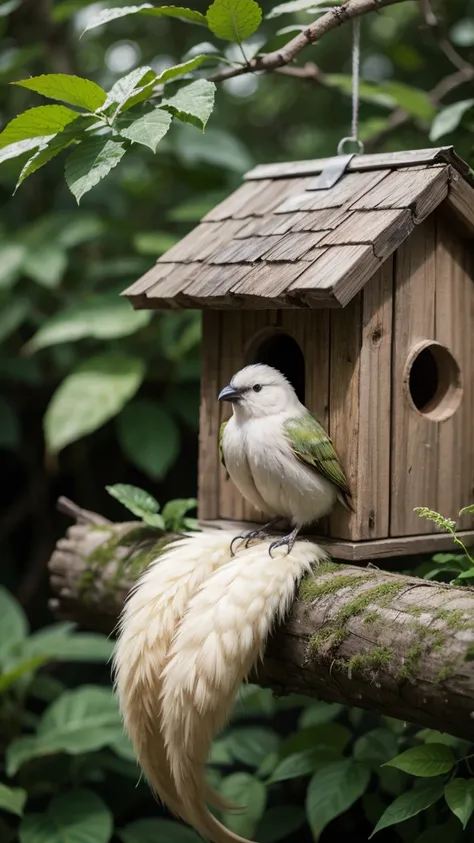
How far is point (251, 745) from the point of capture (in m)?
3.19

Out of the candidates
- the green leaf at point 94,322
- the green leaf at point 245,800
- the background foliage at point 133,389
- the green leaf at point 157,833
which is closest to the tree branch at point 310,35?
the background foliage at point 133,389

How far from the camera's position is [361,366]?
2.08 m

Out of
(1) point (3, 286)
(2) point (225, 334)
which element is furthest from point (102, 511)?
(2) point (225, 334)

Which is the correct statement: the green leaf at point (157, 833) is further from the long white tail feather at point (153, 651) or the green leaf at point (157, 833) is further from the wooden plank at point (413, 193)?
the wooden plank at point (413, 193)

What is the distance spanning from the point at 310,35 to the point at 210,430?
974 mm

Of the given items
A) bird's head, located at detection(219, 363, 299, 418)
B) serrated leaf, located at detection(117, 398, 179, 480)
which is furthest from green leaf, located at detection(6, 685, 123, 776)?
bird's head, located at detection(219, 363, 299, 418)

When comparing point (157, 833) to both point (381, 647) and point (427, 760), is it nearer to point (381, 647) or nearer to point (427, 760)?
point (427, 760)

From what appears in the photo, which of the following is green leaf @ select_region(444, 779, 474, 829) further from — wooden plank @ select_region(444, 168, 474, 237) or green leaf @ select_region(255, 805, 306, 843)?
wooden plank @ select_region(444, 168, 474, 237)

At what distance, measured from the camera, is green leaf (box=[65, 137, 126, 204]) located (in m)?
1.86

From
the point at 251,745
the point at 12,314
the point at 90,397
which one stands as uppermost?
the point at 12,314

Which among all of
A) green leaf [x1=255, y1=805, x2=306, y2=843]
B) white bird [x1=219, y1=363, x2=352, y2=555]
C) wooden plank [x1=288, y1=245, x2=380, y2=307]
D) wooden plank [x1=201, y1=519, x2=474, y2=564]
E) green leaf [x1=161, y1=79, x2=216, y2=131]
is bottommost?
green leaf [x1=255, y1=805, x2=306, y2=843]

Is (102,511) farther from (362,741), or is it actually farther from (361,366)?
(361,366)

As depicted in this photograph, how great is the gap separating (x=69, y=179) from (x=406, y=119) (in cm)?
186

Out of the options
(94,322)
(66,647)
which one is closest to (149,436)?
(94,322)
